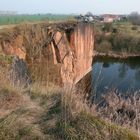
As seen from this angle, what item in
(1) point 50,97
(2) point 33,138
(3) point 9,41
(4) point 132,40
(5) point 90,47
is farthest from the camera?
(4) point 132,40

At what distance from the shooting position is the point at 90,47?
104 ft

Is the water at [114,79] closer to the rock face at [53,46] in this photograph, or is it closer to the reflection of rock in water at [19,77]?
the rock face at [53,46]

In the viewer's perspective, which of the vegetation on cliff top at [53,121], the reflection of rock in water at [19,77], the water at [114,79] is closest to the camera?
the vegetation on cliff top at [53,121]

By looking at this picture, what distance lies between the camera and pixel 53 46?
19797 millimetres

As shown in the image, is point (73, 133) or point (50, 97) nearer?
point (73, 133)

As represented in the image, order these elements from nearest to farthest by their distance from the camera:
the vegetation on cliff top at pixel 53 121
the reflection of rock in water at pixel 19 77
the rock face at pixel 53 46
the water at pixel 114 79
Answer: the vegetation on cliff top at pixel 53 121 → the reflection of rock in water at pixel 19 77 → the water at pixel 114 79 → the rock face at pixel 53 46

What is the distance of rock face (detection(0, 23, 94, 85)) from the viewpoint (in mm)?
10813

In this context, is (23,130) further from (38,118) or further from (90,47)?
(90,47)

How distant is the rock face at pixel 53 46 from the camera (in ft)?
35.5

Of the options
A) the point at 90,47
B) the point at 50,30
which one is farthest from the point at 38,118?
the point at 90,47

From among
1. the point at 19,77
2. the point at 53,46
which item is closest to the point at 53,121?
the point at 19,77

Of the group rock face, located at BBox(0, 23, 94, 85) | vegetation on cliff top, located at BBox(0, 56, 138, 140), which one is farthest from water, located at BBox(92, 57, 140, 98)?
rock face, located at BBox(0, 23, 94, 85)

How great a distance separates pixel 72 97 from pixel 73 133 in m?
0.75

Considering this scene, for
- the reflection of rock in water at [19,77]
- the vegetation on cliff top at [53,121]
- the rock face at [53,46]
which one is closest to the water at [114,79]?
the vegetation on cliff top at [53,121]
